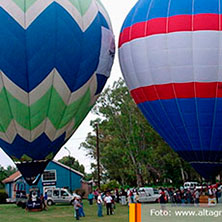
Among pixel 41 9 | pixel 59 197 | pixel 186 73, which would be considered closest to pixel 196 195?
pixel 186 73

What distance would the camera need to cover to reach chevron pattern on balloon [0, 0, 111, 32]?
16.2 meters

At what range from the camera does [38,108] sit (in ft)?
55.3

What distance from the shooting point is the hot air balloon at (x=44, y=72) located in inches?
639

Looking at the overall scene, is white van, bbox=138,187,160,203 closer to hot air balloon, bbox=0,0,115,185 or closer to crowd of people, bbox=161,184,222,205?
crowd of people, bbox=161,184,222,205

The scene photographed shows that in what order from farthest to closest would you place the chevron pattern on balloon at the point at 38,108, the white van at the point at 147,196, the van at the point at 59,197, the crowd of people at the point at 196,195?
the van at the point at 59,197 < the white van at the point at 147,196 < the crowd of people at the point at 196,195 < the chevron pattern on balloon at the point at 38,108

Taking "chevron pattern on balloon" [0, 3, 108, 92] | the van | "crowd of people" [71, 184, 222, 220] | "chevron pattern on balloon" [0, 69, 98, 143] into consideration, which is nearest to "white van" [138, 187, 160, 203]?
"crowd of people" [71, 184, 222, 220]

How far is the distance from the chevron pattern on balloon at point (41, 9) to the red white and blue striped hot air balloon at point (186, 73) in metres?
2.03

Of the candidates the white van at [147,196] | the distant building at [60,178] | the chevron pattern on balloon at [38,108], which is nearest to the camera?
the chevron pattern on balloon at [38,108]

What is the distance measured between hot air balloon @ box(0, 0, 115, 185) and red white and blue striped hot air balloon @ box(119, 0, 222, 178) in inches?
77.3

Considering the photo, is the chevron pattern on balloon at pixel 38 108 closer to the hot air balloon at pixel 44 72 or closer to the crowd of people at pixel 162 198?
the hot air balloon at pixel 44 72

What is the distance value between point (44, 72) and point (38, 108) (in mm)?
1221

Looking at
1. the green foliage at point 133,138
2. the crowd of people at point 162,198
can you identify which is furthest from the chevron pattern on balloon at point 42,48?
the green foliage at point 133,138

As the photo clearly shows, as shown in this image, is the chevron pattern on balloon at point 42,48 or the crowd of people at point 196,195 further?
the crowd of people at point 196,195

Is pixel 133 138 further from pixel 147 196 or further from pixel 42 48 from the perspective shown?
pixel 42 48
